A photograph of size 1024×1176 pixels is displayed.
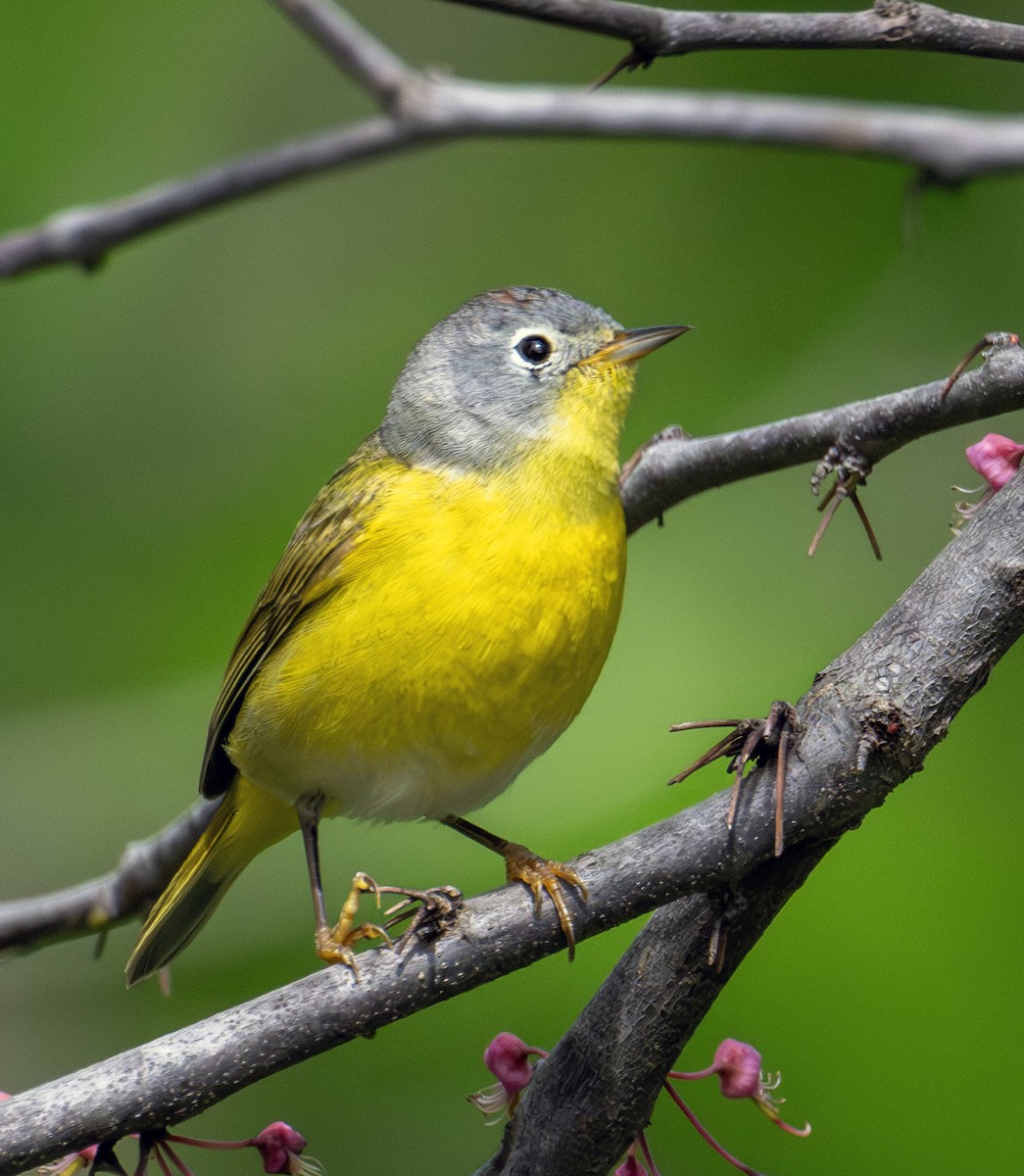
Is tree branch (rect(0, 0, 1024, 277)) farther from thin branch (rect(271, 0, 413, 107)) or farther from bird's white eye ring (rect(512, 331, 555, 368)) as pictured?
bird's white eye ring (rect(512, 331, 555, 368))

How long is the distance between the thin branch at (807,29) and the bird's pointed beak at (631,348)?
1756 millimetres

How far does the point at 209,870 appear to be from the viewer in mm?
4520

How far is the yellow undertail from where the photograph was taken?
14.5 ft

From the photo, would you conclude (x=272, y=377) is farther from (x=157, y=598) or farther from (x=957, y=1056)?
(x=957, y=1056)

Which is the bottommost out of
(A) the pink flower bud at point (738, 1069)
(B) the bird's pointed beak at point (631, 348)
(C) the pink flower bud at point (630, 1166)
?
(C) the pink flower bud at point (630, 1166)

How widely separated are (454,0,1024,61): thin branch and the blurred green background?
1.27m

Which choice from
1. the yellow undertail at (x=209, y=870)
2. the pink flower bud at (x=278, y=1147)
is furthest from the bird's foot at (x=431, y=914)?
the yellow undertail at (x=209, y=870)

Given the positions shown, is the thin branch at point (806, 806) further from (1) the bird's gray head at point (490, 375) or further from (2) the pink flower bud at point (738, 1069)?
(1) the bird's gray head at point (490, 375)

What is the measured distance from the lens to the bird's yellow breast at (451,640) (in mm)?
3611

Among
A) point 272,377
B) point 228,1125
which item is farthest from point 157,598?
point 228,1125

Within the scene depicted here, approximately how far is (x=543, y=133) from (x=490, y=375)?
1046 millimetres

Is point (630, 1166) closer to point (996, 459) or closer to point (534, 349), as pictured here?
point (996, 459)

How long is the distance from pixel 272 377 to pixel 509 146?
2059mm

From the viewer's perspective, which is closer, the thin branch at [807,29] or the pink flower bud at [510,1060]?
the thin branch at [807,29]
